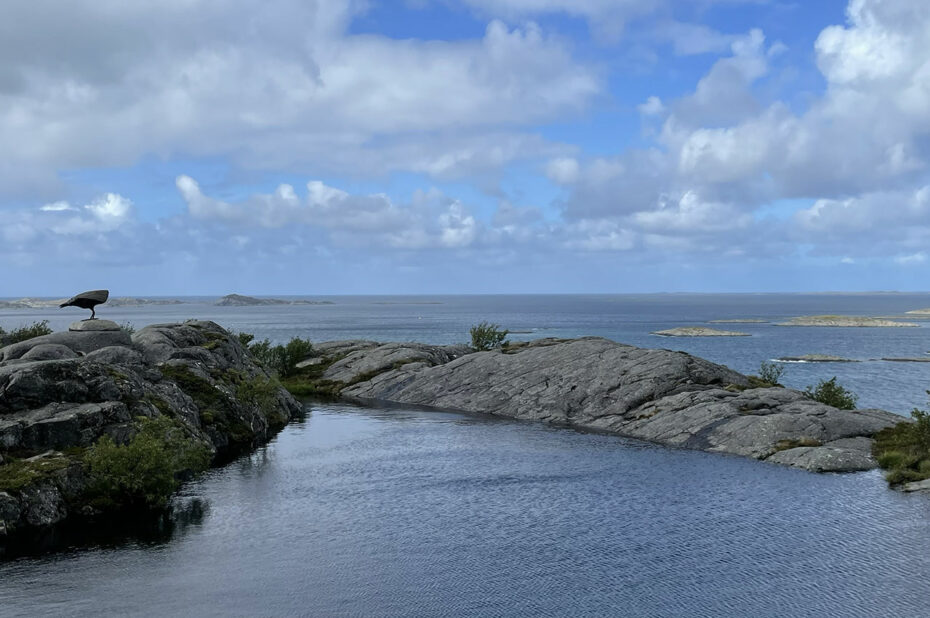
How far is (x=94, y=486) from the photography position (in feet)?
179

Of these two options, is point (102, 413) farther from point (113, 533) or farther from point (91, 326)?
point (91, 326)

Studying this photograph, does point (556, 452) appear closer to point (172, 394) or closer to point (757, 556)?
point (757, 556)

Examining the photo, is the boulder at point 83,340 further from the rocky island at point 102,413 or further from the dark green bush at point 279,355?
the dark green bush at point 279,355

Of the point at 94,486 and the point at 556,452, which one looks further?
the point at 556,452

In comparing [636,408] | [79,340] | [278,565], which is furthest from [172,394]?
[636,408]

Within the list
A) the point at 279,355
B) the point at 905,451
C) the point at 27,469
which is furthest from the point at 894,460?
the point at 279,355

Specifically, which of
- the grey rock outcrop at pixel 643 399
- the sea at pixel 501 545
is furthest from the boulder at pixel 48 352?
the grey rock outcrop at pixel 643 399

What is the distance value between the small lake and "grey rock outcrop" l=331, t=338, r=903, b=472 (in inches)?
267

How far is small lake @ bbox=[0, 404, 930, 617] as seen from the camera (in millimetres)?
37531

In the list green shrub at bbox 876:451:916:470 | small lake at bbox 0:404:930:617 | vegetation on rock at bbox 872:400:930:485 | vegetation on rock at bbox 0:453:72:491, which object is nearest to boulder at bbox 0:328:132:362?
small lake at bbox 0:404:930:617

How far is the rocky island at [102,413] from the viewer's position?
173 ft

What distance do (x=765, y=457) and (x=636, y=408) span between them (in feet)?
77.2

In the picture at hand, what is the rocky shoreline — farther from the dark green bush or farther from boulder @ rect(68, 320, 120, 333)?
the dark green bush

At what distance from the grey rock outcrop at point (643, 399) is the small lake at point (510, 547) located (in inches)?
267
